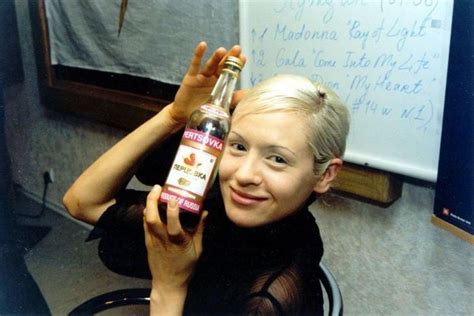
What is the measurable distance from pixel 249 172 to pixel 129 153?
0.30 metres

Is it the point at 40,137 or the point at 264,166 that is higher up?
A: the point at 264,166

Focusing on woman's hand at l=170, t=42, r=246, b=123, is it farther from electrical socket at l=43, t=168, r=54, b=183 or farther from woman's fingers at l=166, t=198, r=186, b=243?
electrical socket at l=43, t=168, r=54, b=183

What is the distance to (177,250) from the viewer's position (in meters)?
0.69

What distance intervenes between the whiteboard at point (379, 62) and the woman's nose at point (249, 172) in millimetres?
456

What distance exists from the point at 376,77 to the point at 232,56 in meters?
0.43

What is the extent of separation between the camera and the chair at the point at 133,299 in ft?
2.32

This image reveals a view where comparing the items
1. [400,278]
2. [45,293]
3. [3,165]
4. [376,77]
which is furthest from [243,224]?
[45,293]

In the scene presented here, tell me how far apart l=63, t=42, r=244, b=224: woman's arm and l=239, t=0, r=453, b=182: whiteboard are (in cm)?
35

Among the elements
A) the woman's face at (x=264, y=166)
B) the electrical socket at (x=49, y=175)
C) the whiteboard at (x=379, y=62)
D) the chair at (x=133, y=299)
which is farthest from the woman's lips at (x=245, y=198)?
the electrical socket at (x=49, y=175)

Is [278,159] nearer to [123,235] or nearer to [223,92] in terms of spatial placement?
[223,92]

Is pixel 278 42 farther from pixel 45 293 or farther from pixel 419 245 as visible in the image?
pixel 45 293

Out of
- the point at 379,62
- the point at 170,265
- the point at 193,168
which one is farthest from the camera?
the point at 379,62

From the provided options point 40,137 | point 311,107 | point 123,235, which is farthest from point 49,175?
point 311,107

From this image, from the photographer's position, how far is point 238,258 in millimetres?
711
